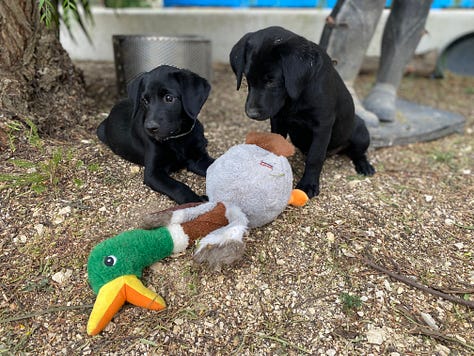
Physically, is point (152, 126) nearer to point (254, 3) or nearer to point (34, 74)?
point (34, 74)

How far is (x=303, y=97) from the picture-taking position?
93.7 inches

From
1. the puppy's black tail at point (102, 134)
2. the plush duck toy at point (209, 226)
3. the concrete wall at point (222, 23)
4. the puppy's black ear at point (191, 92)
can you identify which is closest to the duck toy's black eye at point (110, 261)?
the plush duck toy at point (209, 226)

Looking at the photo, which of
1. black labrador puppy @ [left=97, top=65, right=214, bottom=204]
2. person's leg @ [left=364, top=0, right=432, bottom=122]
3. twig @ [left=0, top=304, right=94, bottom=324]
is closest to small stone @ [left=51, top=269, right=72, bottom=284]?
twig @ [left=0, top=304, right=94, bottom=324]

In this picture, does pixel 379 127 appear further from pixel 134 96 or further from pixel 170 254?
pixel 170 254

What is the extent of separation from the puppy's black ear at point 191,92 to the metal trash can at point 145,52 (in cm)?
182

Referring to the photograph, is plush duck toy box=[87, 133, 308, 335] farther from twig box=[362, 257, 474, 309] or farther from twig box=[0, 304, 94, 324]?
twig box=[362, 257, 474, 309]

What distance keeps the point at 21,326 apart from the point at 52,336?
6.2 inches

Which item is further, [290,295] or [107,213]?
[107,213]

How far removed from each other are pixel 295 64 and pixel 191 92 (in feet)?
2.09

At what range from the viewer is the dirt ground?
5.72ft

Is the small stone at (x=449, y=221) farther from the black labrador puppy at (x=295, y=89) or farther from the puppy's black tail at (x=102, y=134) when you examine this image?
the puppy's black tail at (x=102, y=134)

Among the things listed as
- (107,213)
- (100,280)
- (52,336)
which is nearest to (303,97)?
(107,213)

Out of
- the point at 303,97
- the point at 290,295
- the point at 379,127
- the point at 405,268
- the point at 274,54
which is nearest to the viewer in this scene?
the point at 290,295

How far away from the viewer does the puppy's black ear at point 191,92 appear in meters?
2.45
